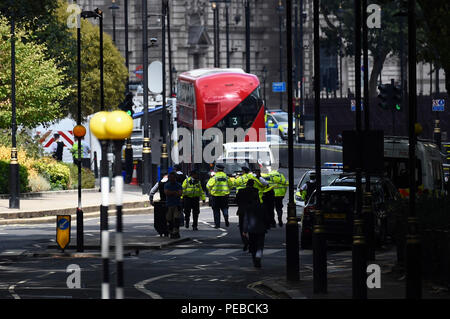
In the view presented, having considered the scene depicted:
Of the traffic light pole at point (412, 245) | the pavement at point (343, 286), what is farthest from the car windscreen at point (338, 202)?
the traffic light pole at point (412, 245)

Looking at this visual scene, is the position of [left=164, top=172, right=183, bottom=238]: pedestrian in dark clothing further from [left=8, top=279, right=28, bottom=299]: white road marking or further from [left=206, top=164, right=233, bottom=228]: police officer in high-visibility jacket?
[left=8, top=279, right=28, bottom=299]: white road marking

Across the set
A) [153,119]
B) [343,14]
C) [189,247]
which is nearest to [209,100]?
[153,119]

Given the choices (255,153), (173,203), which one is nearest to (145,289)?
(173,203)

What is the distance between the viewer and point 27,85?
4666 centimetres

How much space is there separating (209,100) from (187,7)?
162 feet

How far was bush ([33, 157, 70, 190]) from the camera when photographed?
45969mm

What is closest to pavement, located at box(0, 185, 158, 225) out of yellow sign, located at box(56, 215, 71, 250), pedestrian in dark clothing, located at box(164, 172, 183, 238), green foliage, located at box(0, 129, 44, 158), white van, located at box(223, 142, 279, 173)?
green foliage, located at box(0, 129, 44, 158)

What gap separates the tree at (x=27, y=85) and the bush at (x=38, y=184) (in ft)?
8.01

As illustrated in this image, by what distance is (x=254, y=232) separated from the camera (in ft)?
81.1

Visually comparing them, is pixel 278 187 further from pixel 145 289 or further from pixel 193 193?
pixel 145 289

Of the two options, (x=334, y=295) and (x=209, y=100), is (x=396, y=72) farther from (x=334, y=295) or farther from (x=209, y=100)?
(x=334, y=295)

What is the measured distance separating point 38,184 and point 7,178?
2.33 m

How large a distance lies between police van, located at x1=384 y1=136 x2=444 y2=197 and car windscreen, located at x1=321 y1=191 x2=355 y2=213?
8.65 metres

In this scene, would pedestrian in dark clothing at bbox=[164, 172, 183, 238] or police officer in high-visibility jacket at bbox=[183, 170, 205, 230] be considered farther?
police officer in high-visibility jacket at bbox=[183, 170, 205, 230]
